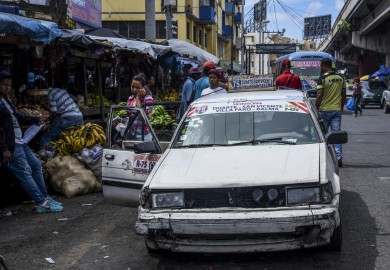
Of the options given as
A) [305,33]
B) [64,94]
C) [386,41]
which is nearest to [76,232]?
[64,94]

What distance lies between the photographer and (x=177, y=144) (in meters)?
6.29

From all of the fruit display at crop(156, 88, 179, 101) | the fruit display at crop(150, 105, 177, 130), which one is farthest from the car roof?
the fruit display at crop(156, 88, 179, 101)

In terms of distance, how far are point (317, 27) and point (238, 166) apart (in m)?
131

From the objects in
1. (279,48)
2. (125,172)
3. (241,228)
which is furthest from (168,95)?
(279,48)

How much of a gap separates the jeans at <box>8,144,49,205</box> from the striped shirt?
2.20 m

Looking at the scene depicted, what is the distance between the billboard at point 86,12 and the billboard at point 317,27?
4307 inches

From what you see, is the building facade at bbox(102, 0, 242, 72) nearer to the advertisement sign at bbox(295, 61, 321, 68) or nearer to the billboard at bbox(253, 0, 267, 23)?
the advertisement sign at bbox(295, 61, 321, 68)

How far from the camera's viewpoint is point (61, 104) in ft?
33.1

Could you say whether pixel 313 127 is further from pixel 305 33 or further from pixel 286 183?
pixel 305 33

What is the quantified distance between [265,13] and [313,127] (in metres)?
75.9

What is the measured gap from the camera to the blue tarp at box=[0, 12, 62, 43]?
25.3ft

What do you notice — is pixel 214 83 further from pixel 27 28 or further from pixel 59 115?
pixel 27 28

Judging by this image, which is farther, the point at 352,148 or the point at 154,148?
the point at 352,148

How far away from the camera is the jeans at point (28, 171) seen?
7.56m
